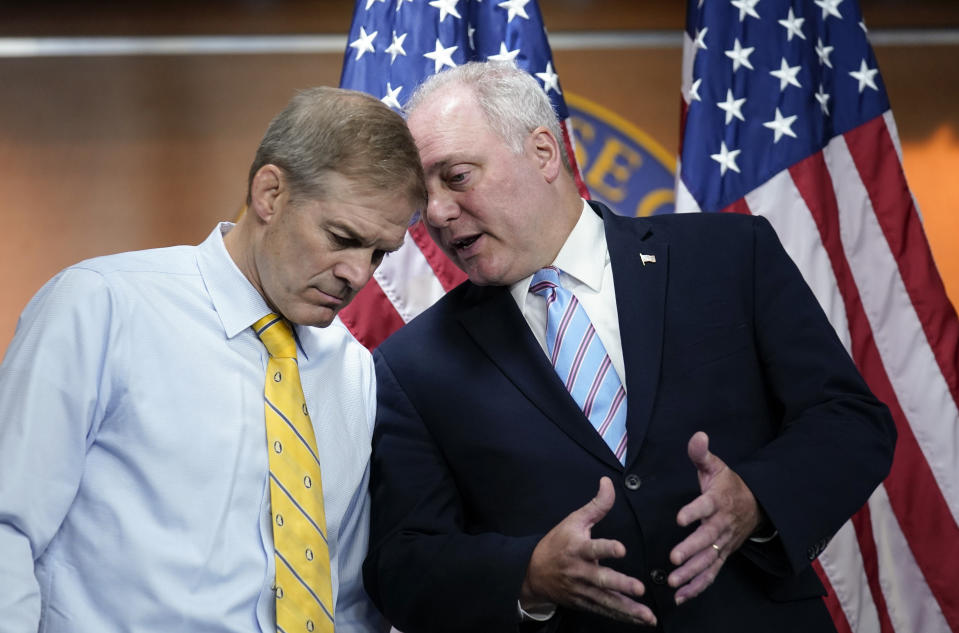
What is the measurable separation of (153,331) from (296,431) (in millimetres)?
262

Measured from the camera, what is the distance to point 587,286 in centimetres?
181

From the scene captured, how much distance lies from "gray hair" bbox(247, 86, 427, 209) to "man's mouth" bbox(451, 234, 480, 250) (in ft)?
0.78

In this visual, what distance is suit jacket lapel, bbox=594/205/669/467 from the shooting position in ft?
5.38

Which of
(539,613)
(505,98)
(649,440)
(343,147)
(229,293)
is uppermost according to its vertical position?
(505,98)

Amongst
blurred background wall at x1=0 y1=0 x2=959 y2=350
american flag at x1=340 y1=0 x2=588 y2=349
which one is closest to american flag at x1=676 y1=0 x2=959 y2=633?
american flag at x1=340 y1=0 x2=588 y2=349

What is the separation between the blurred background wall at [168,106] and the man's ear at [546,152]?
161cm

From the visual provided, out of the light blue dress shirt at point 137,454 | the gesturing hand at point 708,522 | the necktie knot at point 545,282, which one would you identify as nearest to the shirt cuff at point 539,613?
the gesturing hand at point 708,522

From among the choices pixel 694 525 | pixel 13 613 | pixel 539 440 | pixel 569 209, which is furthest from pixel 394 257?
pixel 13 613

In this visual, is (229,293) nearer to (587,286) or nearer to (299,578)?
(299,578)

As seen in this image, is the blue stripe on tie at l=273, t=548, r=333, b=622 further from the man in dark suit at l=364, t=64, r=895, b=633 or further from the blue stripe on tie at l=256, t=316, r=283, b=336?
the blue stripe on tie at l=256, t=316, r=283, b=336

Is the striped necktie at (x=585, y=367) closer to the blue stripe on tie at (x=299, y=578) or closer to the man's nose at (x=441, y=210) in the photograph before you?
the man's nose at (x=441, y=210)

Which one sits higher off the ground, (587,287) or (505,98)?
(505,98)

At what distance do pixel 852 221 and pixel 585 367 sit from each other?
1.21 metres

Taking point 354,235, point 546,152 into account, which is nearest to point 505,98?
point 546,152
